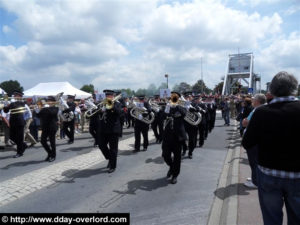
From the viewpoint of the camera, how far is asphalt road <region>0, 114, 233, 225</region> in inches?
156

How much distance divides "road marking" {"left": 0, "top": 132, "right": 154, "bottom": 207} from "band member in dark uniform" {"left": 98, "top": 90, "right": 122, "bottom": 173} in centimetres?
90

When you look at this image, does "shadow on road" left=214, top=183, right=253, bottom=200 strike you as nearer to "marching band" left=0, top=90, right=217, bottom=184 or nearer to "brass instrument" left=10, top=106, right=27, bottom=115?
"marching band" left=0, top=90, right=217, bottom=184

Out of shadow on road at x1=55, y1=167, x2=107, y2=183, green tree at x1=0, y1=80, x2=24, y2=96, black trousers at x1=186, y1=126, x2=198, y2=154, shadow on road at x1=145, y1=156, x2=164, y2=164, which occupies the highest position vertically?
green tree at x1=0, y1=80, x2=24, y2=96

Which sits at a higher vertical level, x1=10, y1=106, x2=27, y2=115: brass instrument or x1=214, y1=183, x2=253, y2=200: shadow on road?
A: x1=10, y1=106, x2=27, y2=115: brass instrument

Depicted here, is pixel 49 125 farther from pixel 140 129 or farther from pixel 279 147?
pixel 279 147

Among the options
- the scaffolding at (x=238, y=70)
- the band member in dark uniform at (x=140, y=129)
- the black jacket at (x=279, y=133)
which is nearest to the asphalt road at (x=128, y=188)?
the band member in dark uniform at (x=140, y=129)

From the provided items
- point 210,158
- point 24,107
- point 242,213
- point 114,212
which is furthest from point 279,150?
point 24,107

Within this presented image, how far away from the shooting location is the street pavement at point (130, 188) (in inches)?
153

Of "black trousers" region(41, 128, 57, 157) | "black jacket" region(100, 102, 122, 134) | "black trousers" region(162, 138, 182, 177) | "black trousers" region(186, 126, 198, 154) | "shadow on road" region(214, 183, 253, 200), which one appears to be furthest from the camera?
"black trousers" region(186, 126, 198, 154)

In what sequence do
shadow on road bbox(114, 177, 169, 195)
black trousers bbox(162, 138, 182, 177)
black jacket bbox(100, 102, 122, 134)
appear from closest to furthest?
shadow on road bbox(114, 177, 169, 195) → black trousers bbox(162, 138, 182, 177) → black jacket bbox(100, 102, 122, 134)

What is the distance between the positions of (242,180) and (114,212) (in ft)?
9.56

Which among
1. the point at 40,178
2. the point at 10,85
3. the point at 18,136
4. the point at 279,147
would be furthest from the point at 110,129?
the point at 10,85

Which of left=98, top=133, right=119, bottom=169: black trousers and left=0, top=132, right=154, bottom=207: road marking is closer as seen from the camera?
left=0, top=132, right=154, bottom=207: road marking

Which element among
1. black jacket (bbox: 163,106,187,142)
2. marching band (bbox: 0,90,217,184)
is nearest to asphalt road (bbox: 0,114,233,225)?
marching band (bbox: 0,90,217,184)
